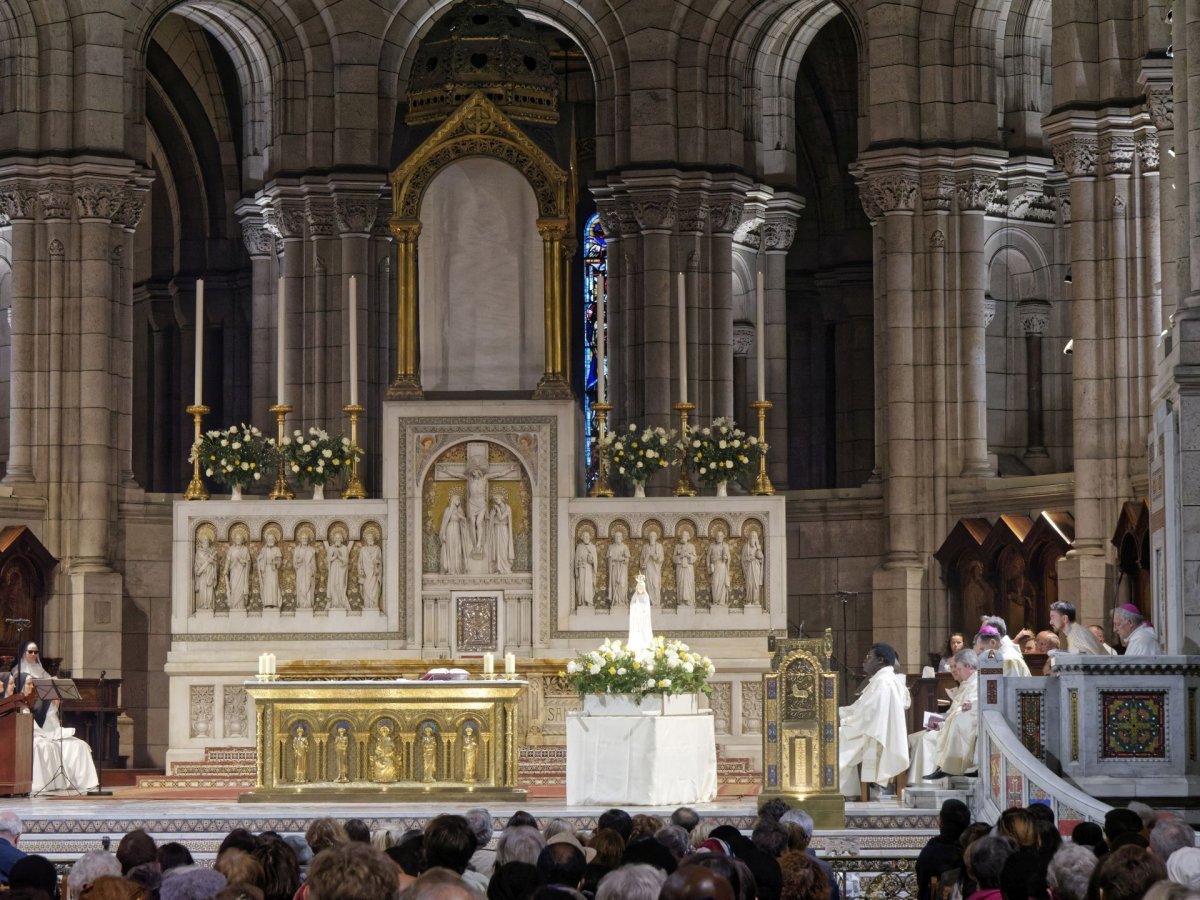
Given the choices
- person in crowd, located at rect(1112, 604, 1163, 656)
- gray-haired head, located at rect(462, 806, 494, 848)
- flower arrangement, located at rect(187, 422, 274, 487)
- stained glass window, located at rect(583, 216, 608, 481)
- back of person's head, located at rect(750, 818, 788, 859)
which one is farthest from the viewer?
stained glass window, located at rect(583, 216, 608, 481)

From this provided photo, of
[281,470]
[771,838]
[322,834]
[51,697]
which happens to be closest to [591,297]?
[281,470]

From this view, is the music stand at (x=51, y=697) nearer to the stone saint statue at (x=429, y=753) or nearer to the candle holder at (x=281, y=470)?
the candle holder at (x=281, y=470)

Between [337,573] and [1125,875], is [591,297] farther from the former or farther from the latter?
[1125,875]

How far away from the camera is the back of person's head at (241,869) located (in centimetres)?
753

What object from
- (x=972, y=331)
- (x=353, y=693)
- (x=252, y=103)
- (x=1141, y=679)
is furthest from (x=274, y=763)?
(x=252, y=103)

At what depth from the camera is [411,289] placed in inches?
866

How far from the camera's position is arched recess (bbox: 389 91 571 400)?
21.9m

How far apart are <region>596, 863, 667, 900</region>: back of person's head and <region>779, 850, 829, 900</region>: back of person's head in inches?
71.6

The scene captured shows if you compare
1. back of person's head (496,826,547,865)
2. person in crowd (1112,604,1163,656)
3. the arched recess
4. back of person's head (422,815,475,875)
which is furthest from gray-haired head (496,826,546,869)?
the arched recess

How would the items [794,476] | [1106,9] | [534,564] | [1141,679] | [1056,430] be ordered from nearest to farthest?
[1141,679] → [534,564] → [1106,9] → [1056,430] → [794,476]

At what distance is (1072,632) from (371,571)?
7.31 metres

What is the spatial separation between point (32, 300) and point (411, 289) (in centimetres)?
556

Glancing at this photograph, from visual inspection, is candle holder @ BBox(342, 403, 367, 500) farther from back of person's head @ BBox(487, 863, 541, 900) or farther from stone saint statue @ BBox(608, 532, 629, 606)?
back of person's head @ BBox(487, 863, 541, 900)

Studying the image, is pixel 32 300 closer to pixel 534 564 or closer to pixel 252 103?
pixel 252 103
